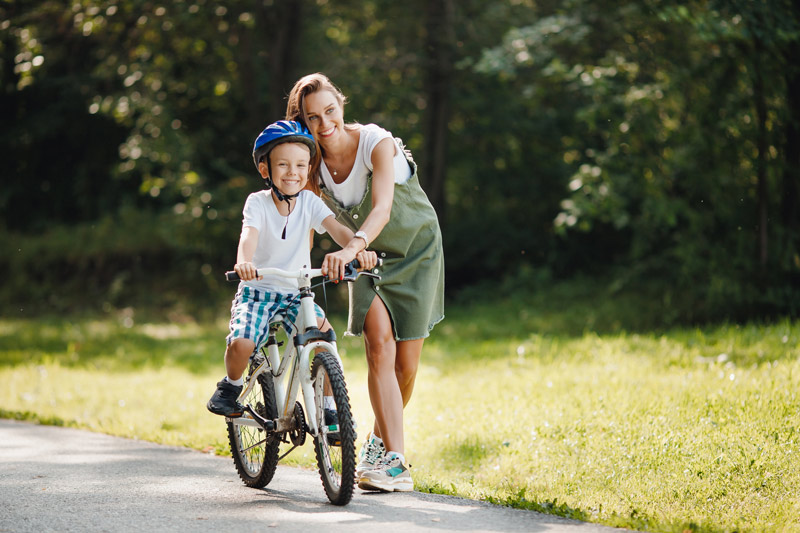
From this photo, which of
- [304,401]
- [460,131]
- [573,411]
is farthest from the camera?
[460,131]

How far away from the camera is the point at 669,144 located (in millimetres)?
12031

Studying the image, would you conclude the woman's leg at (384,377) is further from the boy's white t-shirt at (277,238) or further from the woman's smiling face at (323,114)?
the woman's smiling face at (323,114)

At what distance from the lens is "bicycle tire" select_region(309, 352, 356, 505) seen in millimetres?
4152

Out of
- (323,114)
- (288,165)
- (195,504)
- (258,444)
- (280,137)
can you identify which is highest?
(323,114)

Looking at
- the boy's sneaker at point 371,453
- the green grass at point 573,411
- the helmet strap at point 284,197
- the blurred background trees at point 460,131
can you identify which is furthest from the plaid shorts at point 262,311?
the blurred background trees at point 460,131

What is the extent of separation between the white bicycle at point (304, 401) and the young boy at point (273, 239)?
114 mm

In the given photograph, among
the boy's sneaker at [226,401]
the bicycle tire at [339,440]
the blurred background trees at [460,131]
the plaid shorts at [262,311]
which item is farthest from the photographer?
the blurred background trees at [460,131]

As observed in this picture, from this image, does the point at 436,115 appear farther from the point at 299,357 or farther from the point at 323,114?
the point at 299,357

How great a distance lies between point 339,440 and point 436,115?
13882 millimetres

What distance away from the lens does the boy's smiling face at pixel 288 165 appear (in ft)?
15.0

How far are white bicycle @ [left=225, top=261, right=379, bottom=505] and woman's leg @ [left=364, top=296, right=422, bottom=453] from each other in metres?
0.41

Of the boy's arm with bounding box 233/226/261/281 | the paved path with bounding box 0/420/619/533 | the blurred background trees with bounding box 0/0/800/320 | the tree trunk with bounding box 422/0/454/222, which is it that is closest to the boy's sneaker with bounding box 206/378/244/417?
the paved path with bounding box 0/420/619/533

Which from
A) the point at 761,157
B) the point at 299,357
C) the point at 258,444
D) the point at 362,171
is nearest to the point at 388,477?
the point at 258,444

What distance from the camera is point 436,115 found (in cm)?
1752
